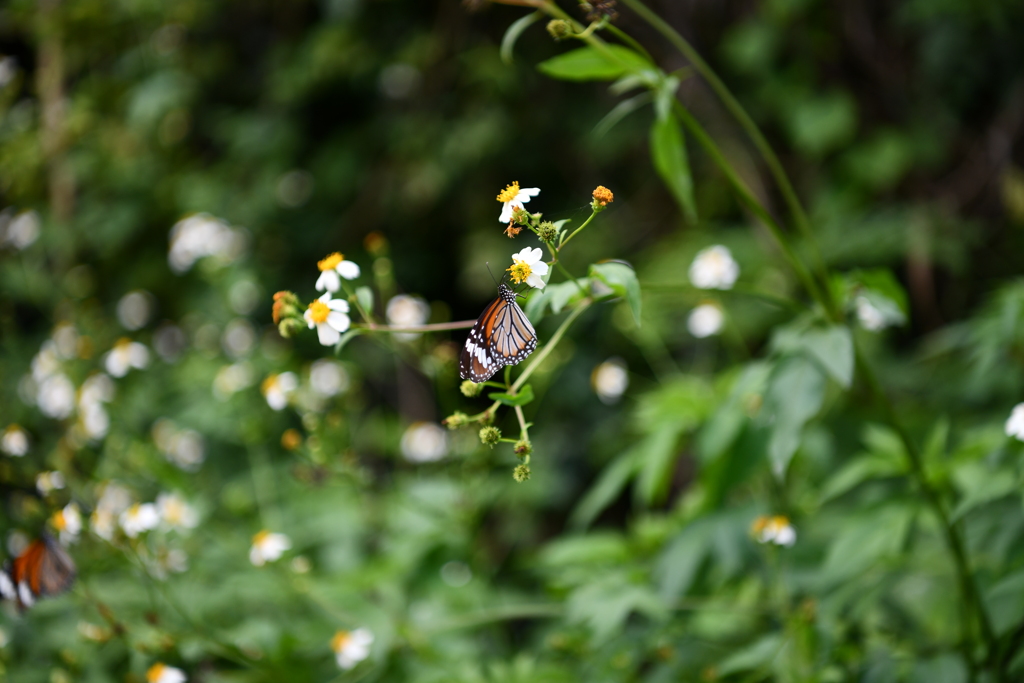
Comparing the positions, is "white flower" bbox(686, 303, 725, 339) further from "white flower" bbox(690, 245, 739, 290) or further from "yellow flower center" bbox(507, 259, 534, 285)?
"yellow flower center" bbox(507, 259, 534, 285)

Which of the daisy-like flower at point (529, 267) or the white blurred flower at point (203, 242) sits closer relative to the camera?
the daisy-like flower at point (529, 267)

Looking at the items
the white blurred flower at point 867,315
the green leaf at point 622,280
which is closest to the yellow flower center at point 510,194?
the green leaf at point 622,280

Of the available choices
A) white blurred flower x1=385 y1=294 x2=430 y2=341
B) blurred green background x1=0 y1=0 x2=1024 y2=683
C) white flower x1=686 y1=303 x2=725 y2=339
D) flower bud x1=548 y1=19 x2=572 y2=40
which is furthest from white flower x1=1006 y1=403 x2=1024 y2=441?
white blurred flower x1=385 y1=294 x2=430 y2=341

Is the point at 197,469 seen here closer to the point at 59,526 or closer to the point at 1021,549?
the point at 59,526

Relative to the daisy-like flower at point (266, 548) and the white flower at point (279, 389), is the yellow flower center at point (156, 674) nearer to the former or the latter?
the daisy-like flower at point (266, 548)

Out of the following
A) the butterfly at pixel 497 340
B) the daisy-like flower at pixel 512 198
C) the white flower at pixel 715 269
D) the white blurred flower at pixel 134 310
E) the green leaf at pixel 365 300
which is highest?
the white blurred flower at pixel 134 310

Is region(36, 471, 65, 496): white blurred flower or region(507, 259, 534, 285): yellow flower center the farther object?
region(36, 471, 65, 496): white blurred flower

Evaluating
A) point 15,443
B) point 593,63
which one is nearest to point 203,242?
Result: point 15,443

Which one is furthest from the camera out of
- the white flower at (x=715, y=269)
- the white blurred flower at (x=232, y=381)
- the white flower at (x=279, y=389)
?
the white blurred flower at (x=232, y=381)
